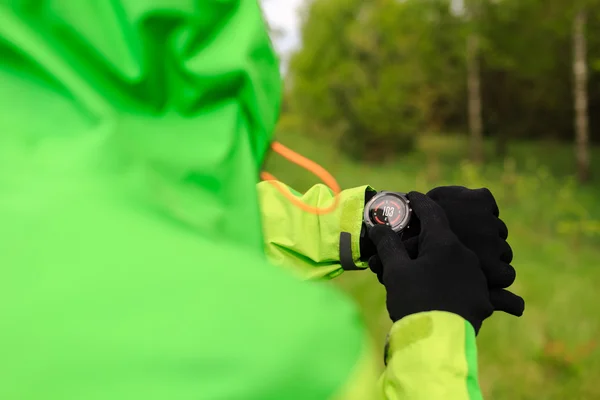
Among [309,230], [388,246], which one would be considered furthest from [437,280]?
[309,230]

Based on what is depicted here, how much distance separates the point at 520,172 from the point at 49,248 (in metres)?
5.26

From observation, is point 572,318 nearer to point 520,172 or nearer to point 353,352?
point 353,352

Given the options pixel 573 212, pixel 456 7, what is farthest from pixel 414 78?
pixel 573 212

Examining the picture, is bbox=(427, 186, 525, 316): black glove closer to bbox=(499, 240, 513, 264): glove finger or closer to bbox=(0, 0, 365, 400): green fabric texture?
bbox=(499, 240, 513, 264): glove finger

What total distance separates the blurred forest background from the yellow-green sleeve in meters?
2.62

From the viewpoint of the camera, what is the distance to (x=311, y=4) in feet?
23.8

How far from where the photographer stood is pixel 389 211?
1.90ft

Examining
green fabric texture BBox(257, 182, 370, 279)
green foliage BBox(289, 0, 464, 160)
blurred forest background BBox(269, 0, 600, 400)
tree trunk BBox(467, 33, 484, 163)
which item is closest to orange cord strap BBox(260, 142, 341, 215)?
green fabric texture BBox(257, 182, 370, 279)

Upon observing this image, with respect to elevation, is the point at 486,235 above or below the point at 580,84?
below

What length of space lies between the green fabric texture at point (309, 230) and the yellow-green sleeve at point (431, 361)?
0.20 meters

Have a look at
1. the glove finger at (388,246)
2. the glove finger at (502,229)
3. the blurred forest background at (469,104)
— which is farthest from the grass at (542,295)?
the glove finger at (502,229)

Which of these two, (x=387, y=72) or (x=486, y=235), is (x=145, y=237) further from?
(x=387, y=72)

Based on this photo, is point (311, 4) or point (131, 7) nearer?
point (131, 7)

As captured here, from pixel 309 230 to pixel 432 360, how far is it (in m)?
0.26
